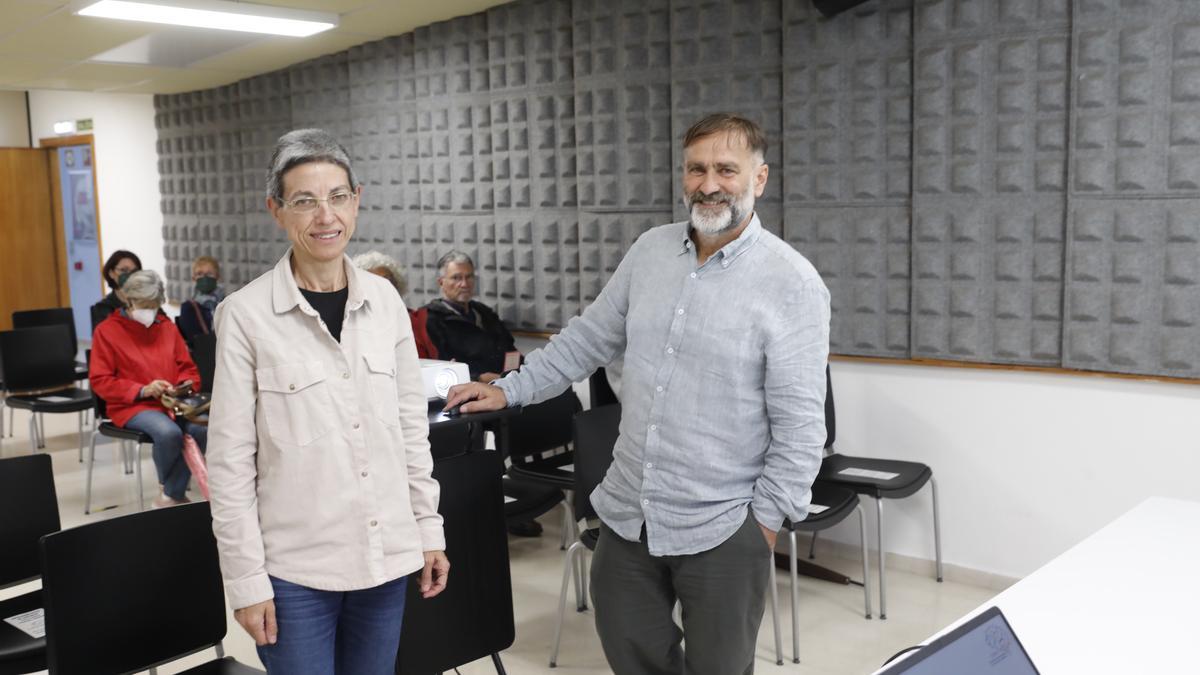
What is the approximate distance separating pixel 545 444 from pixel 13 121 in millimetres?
8665

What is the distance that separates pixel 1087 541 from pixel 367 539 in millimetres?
1574

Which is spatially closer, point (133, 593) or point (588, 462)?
point (133, 593)

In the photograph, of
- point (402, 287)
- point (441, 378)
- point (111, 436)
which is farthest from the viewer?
point (402, 287)

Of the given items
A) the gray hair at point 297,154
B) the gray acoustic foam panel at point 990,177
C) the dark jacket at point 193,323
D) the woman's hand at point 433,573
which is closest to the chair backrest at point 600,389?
the gray acoustic foam panel at point 990,177

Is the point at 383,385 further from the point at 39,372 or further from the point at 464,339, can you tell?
the point at 39,372

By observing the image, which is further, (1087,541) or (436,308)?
(436,308)

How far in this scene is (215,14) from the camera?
5.07m

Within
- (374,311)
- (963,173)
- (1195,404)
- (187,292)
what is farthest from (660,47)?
(187,292)

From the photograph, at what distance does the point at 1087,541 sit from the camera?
2268mm

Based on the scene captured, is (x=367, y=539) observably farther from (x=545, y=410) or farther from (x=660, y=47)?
(x=660, y=47)

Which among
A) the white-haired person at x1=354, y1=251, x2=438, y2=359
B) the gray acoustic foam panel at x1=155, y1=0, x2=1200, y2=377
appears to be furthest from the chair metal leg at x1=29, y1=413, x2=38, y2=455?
the gray acoustic foam panel at x1=155, y1=0, x2=1200, y2=377

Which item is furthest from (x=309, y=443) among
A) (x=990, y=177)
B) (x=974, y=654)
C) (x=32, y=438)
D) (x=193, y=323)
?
(x=32, y=438)

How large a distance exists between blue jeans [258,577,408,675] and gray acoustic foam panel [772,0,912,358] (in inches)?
108

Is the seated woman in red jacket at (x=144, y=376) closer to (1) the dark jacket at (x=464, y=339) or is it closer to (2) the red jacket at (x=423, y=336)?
(2) the red jacket at (x=423, y=336)
